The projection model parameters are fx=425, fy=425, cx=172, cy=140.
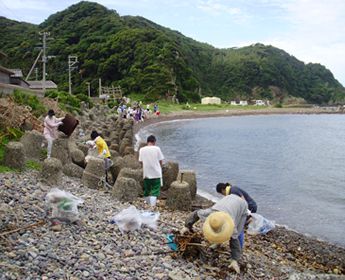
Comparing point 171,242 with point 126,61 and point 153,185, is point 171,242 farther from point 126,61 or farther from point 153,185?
point 126,61

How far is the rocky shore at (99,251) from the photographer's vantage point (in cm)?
567

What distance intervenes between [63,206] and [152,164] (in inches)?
127

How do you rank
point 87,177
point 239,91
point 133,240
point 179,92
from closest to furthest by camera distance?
point 133,240 → point 87,177 → point 179,92 → point 239,91

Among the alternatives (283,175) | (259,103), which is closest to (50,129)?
(283,175)

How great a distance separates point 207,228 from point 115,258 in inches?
56.2

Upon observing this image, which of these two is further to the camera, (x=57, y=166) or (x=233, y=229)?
(x=57, y=166)

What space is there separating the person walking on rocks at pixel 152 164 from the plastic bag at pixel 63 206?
2.91 m

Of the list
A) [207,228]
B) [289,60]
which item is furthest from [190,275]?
[289,60]

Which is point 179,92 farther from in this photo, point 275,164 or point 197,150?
point 275,164

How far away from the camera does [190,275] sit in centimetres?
621

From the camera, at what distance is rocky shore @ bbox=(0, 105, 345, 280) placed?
5668 mm

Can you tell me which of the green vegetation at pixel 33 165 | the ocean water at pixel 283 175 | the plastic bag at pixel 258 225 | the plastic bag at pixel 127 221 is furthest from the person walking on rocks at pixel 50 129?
the ocean water at pixel 283 175

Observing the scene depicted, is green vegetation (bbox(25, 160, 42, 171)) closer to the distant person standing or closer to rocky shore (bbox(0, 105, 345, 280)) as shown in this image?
rocky shore (bbox(0, 105, 345, 280))

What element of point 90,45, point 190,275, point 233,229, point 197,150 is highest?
point 90,45
